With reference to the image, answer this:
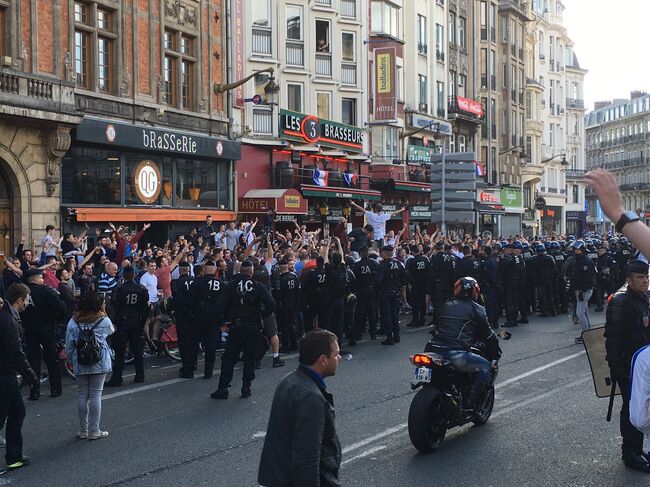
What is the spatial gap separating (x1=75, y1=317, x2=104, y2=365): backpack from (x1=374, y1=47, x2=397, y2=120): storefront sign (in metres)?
29.9

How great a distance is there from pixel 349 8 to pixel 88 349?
98.4ft

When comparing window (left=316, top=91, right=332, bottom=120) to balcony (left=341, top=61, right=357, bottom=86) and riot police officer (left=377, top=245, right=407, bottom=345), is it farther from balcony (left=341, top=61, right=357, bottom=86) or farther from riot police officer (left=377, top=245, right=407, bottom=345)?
riot police officer (left=377, top=245, right=407, bottom=345)

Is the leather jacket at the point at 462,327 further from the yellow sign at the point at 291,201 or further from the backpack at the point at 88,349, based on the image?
the yellow sign at the point at 291,201

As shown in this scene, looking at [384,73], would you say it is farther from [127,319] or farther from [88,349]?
[88,349]

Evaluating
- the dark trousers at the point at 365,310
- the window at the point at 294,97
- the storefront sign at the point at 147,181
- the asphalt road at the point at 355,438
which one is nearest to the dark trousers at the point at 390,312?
the dark trousers at the point at 365,310

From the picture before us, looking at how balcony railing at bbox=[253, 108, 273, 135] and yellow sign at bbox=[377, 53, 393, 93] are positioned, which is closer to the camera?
balcony railing at bbox=[253, 108, 273, 135]

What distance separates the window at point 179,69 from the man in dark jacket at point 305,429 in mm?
22319

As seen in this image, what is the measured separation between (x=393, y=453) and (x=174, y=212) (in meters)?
18.4

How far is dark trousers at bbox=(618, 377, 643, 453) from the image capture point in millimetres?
7516

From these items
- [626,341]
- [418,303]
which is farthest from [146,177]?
[626,341]

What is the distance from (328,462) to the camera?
15.0ft

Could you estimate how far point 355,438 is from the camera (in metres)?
8.46

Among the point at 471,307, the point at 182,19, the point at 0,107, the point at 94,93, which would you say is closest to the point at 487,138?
the point at 182,19

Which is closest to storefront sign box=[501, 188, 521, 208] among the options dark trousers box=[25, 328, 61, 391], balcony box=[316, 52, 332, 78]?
balcony box=[316, 52, 332, 78]
